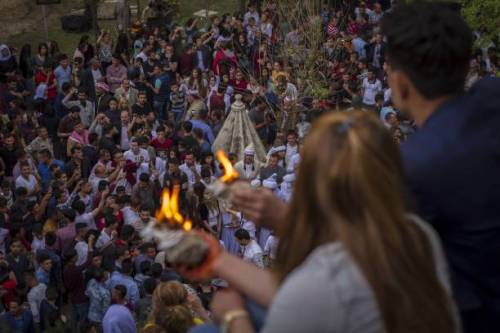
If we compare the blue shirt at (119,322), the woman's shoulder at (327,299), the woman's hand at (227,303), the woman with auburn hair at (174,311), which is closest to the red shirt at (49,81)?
the blue shirt at (119,322)

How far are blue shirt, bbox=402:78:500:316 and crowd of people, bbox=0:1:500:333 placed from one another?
0.01 m

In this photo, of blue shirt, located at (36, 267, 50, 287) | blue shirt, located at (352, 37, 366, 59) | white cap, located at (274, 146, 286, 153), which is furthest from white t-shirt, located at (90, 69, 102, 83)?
blue shirt, located at (36, 267, 50, 287)

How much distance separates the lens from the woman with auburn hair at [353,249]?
199 centimetres

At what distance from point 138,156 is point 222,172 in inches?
135

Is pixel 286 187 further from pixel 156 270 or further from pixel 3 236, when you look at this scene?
pixel 3 236

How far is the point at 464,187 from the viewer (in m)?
2.56

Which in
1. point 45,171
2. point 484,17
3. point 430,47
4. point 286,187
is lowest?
point 45,171

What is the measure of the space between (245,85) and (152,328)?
1174cm

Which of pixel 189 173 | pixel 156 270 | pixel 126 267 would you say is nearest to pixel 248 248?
pixel 156 270

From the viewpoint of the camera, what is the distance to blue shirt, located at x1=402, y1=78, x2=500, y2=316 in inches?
99.7

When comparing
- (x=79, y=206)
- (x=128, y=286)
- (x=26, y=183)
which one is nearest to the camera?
(x=128, y=286)

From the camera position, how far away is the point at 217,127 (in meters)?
14.8

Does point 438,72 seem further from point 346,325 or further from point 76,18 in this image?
point 76,18

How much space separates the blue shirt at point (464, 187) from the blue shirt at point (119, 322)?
6.03 metres
